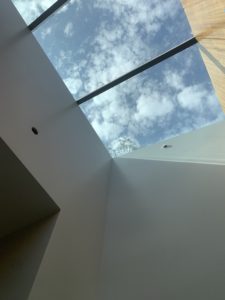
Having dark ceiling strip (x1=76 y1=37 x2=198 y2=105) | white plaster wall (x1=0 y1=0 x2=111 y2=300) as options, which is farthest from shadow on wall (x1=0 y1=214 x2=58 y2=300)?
dark ceiling strip (x1=76 y1=37 x2=198 y2=105)

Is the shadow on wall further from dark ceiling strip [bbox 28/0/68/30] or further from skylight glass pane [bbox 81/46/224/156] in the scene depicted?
dark ceiling strip [bbox 28/0/68/30]

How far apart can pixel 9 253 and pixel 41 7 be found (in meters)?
3.26

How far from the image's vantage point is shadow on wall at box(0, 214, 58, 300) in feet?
9.66

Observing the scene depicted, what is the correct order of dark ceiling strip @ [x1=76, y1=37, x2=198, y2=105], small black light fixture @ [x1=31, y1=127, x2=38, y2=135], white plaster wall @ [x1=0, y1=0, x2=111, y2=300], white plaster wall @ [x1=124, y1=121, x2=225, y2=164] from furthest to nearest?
dark ceiling strip @ [x1=76, y1=37, x2=198, y2=105] → white plaster wall @ [x1=124, y1=121, x2=225, y2=164] → small black light fixture @ [x1=31, y1=127, x2=38, y2=135] → white plaster wall @ [x1=0, y1=0, x2=111, y2=300]

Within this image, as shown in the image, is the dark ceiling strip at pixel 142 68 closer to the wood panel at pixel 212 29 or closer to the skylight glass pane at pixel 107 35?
the skylight glass pane at pixel 107 35

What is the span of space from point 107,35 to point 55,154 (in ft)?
6.14

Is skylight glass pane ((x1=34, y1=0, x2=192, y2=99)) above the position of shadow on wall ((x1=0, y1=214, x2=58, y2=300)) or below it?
above

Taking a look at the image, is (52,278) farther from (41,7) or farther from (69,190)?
(41,7)

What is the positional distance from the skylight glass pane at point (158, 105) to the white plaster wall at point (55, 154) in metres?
0.50

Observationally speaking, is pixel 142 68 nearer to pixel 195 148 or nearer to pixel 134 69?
pixel 134 69

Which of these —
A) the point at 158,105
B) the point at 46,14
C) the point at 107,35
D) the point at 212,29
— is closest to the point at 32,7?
the point at 46,14

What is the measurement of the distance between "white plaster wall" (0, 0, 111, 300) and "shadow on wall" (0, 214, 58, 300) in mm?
73

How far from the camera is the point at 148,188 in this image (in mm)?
4215

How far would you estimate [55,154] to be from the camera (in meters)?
3.81
